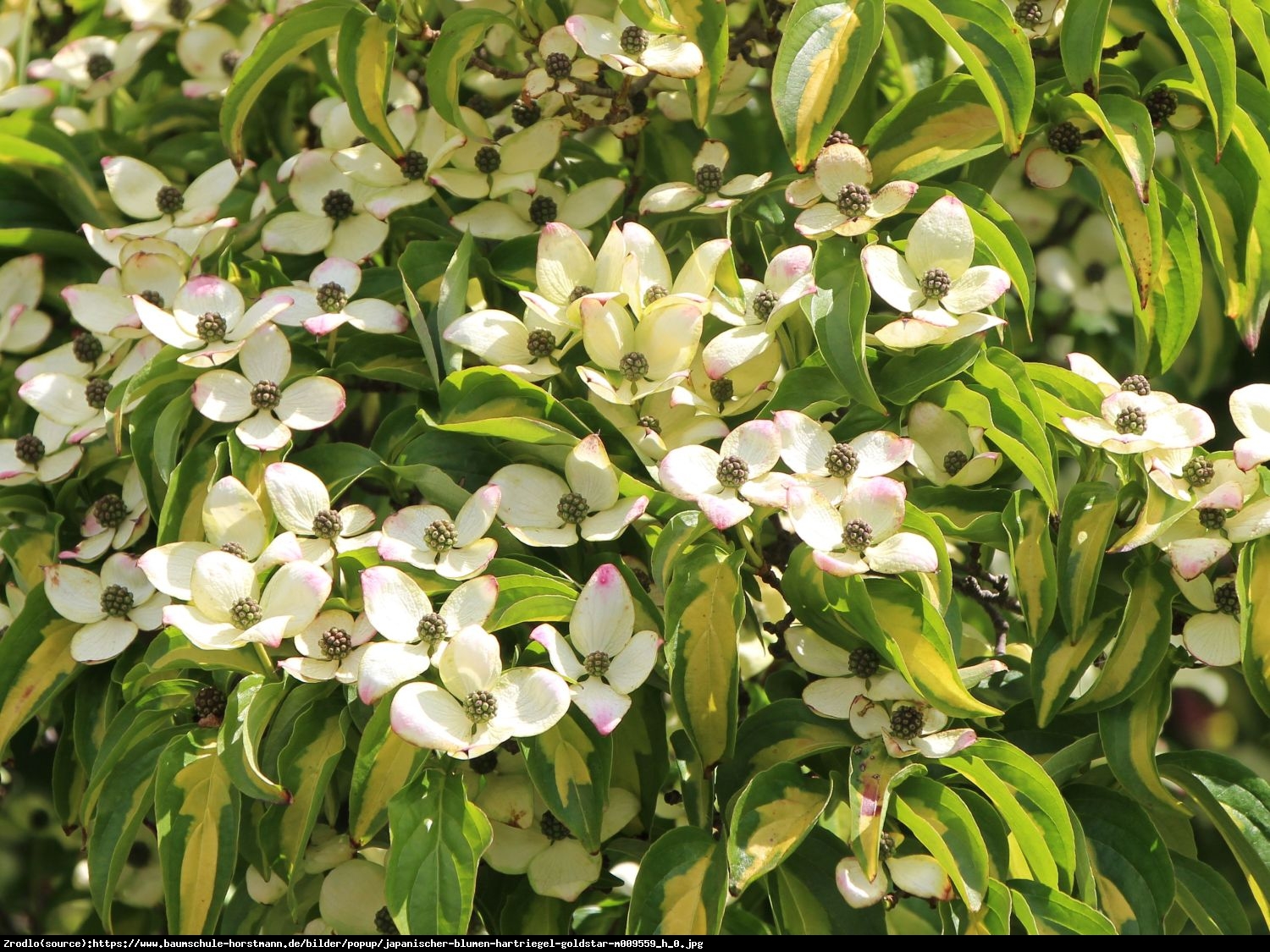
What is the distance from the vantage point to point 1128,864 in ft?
3.20

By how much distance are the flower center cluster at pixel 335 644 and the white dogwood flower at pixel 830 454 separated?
33 cm

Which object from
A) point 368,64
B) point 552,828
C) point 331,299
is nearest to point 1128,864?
point 552,828

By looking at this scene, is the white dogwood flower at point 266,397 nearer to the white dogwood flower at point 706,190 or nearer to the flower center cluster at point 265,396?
the flower center cluster at point 265,396

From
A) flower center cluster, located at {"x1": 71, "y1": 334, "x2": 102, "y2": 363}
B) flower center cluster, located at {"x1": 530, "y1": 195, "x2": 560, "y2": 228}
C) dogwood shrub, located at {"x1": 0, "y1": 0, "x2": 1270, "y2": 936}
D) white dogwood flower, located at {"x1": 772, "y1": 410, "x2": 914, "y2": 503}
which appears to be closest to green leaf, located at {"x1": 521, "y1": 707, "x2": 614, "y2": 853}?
dogwood shrub, located at {"x1": 0, "y1": 0, "x2": 1270, "y2": 936}

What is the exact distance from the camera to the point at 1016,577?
931mm

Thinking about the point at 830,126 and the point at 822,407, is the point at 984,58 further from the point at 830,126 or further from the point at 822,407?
the point at 822,407

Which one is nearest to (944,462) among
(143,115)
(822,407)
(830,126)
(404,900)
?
(822,407)

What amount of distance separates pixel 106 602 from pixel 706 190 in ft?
1.89

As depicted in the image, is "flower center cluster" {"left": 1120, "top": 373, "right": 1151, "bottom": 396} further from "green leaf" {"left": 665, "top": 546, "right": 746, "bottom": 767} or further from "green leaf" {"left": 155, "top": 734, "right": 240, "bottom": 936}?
"green leaf" {"left": 155, "top": 734, "right": 240, "bottom": 936}

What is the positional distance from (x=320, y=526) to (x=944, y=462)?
0.47 meters

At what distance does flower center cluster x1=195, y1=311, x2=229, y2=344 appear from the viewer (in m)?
1.05

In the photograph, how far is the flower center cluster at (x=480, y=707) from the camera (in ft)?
2.81

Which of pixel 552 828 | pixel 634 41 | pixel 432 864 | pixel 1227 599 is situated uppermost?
pixel 634 41

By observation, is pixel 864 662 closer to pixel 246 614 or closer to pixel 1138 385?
pixel 1138 385
